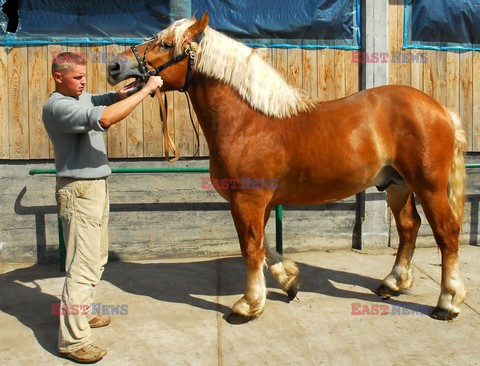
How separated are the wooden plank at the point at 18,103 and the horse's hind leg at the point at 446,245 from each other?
3838 mm

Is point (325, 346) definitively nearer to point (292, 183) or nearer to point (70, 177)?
point (292, 183)

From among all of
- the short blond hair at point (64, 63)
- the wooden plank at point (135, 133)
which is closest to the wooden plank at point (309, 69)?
the wooden plank at point (135, 133)

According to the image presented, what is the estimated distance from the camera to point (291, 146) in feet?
10.9

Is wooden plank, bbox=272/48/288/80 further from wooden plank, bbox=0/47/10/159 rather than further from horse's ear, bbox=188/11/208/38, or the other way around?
wooden plank, bbox=0/47/10/159

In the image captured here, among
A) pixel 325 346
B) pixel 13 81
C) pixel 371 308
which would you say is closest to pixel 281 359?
pixel 325 346

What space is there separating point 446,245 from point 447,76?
253cm

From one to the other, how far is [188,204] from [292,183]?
5.96ft

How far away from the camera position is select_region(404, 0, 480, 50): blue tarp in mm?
5062

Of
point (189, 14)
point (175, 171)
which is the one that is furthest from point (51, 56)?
point (175, 171)

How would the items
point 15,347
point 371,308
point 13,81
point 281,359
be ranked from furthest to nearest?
point 13,81, point 371,308, point 15,347, point 281,359

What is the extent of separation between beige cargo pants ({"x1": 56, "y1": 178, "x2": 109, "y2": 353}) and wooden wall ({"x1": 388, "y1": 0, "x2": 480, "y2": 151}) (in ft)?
11.8

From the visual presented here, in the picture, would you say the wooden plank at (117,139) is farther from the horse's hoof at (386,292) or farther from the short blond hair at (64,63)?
the horse's hoof at (386,292)

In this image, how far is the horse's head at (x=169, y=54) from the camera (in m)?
3.13

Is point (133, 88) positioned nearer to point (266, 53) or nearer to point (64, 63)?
point (64, 63)
